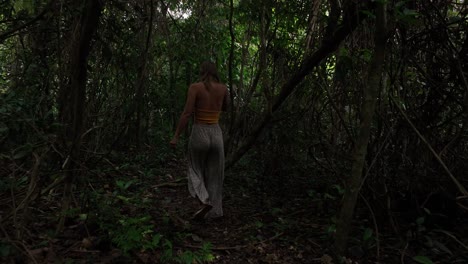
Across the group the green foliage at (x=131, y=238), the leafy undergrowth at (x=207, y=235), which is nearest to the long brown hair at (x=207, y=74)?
the leafy undergrowth at (x=207, y=235)

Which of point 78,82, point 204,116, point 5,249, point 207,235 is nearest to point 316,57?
point 204,116

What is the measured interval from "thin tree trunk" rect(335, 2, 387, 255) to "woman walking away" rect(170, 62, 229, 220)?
62.1 inches

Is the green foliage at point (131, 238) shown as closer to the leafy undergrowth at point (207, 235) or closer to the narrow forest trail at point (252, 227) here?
the leafy undergrowth at point (207, 235)

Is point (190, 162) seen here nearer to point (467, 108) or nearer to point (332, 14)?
point (332, 14)

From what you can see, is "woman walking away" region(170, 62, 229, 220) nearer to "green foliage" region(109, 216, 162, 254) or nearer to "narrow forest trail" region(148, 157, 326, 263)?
"narrow forest trail" region(148, 157, 326, 263)

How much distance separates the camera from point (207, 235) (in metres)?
4.14

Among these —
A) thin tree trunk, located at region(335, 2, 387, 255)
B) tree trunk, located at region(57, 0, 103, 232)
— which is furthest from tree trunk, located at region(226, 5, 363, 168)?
tree trunk, located at region(57, 0, 103, 232)

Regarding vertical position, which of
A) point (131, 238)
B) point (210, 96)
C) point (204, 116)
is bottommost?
point (131, 238)

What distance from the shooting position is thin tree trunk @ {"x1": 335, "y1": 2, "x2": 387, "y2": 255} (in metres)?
3.12

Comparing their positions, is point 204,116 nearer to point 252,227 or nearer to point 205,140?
point 205,140

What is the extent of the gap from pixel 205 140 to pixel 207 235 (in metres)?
1.07

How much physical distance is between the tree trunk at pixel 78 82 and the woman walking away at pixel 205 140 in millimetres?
1279

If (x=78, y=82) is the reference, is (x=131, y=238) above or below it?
below

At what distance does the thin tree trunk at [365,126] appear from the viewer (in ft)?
10.2
